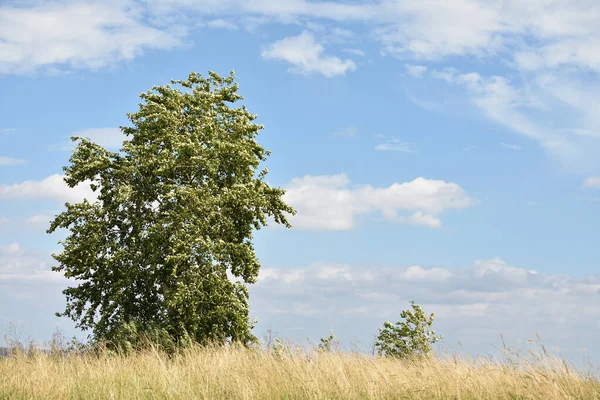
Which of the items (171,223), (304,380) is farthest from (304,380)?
(171,223)

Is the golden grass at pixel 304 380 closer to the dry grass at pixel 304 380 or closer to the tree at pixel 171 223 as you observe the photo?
the dry grass at pixel 304 380

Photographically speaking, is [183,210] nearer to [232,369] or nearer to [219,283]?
[219,283]

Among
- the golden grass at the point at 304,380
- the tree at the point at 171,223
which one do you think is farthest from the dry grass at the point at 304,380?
the tree at the point at 171,223

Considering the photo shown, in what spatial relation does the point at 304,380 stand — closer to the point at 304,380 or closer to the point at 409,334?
the point at 304,380

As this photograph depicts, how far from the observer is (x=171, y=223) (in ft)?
91.2

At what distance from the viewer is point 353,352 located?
Result: 16344 millimetres

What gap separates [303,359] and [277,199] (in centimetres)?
1641

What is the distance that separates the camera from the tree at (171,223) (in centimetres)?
2770

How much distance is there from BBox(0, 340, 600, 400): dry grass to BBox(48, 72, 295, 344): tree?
1119cm

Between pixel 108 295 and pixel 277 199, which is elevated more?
pixel 277 199

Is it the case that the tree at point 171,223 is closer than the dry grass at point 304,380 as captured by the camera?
No

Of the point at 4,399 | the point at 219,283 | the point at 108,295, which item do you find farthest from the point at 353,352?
the point at 108,295

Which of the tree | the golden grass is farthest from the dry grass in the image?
the tree

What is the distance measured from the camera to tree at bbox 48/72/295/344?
90.9 feet
